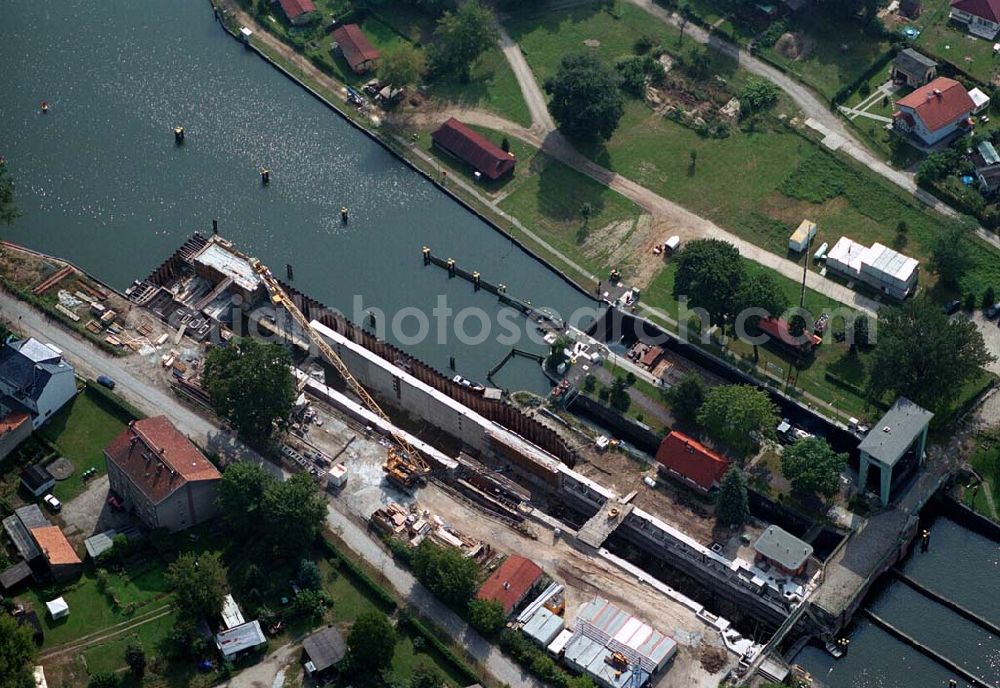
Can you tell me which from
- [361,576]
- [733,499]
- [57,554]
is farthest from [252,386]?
[733,499]

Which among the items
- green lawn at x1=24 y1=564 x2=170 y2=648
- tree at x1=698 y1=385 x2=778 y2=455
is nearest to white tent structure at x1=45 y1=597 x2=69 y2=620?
green lawn at x1=24 y1=564 x2=170 y2=648

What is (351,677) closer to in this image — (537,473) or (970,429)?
(537,473)

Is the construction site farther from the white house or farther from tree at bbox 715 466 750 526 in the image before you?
the white house

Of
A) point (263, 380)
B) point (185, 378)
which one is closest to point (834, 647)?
point (263, 380)

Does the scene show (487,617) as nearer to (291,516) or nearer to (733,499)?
(291,516)

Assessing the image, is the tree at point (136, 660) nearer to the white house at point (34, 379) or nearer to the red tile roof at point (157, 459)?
the red tile roof at point (157, 459)

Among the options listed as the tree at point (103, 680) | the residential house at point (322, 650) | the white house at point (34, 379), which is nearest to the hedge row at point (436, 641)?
the residential house at point (322, 650)
